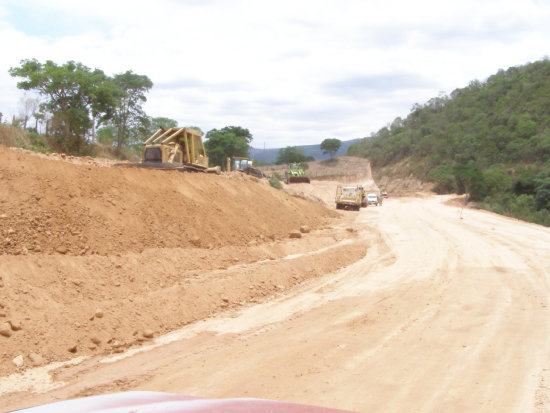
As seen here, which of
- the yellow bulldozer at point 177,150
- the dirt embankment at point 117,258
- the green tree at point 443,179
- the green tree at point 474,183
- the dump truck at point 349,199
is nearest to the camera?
the dirt embankment at point 117,258

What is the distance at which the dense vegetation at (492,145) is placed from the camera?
5150 cm

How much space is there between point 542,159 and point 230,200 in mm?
59970

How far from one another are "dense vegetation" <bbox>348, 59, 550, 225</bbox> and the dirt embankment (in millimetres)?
30778

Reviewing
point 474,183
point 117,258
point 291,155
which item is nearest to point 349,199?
point 474,183

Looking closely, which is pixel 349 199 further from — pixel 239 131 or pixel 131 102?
pixel 239 131

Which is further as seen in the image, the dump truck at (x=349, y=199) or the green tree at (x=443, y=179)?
the green tree at (x=443, y=179)

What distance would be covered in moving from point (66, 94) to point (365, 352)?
29527 mm

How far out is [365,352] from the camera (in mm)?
5859

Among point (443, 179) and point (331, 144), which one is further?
point (331, 144)

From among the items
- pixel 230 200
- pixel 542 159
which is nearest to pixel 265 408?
pixel 230 200

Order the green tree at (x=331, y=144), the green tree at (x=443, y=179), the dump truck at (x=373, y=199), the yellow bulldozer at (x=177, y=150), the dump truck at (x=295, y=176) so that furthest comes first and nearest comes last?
the green tree at (x=331, y=144)
the green tree at (x=443, y=179)
the dump truck at (x=373, y=199)
the dump truck at (x=295, y=176)
the yellow bulldozer at (x=177, y=150)

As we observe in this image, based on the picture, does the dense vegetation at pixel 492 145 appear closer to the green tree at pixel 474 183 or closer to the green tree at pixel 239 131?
the green tree at pixel 474 183

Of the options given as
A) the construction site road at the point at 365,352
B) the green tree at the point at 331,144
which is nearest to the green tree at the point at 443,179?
the green tree at the point at 331,144

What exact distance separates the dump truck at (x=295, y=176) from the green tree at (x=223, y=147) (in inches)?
324
